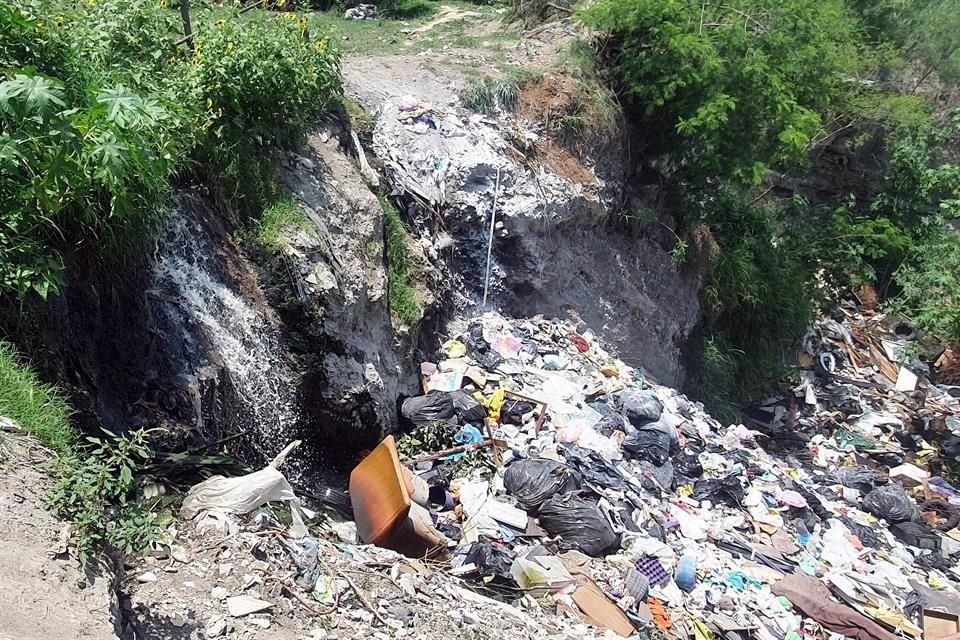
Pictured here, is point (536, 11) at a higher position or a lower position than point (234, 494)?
higher

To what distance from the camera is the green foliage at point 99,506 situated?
271 centimetres

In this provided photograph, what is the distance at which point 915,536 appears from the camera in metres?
7.32

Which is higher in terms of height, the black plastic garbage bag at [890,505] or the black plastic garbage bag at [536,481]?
the black plastic garbage bag at [536,481]

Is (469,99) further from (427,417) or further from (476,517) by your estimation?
(476,517)

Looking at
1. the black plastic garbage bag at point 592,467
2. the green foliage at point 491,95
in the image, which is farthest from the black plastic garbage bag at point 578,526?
the green foliage at point 491,95

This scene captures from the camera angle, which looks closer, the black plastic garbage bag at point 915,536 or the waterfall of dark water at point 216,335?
the waterfall of dark water at point 216,335

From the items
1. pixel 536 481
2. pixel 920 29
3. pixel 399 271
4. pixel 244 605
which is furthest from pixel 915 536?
pixel 920 29

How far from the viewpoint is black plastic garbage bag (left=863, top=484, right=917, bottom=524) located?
7414mm

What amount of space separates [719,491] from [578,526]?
1831 mm

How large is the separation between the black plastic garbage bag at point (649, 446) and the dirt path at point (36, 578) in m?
4.46

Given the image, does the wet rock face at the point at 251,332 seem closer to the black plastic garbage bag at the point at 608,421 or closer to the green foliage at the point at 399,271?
the green foliage at the point at 399,271

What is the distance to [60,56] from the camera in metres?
3.86

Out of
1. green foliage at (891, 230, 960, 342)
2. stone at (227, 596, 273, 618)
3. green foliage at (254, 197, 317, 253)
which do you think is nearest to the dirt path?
stone at (227, 596, 273, 618)

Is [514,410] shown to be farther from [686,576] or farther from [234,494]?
[234,494]
